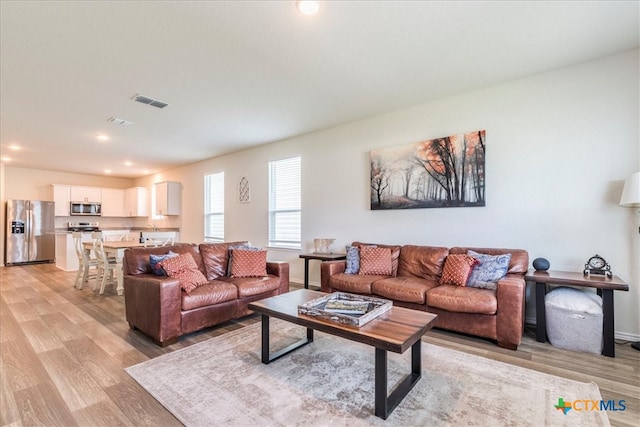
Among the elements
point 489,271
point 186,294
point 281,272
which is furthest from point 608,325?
point 186,294

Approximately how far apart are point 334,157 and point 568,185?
297 centimetres

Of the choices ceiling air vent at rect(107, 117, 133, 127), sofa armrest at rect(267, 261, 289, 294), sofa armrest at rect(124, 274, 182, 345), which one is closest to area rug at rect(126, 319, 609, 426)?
sofa armrest at rect(124, 274, 182, 345)

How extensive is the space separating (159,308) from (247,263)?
3.92 ft

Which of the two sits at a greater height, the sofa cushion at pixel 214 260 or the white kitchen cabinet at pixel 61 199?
the white kitchen cabinet at pixel 61 199

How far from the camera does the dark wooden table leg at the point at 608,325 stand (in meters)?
2.44

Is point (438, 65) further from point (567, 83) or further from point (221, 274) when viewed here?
point (221, 274)

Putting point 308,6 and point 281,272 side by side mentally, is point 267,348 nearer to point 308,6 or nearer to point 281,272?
point 281,272

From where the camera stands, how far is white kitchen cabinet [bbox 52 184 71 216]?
26.2 feet

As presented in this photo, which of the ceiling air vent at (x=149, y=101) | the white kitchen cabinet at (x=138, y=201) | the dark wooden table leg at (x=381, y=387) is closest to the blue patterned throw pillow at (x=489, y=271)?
the dark wooden table leg at (x=381, y=387)

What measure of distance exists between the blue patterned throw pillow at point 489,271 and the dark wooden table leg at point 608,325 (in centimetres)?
73

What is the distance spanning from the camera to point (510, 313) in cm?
256

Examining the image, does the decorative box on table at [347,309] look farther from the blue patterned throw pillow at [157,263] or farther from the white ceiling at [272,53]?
the white ceiling at [272,53]

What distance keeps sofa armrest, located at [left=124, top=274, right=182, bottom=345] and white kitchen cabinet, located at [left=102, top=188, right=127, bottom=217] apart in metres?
7.67

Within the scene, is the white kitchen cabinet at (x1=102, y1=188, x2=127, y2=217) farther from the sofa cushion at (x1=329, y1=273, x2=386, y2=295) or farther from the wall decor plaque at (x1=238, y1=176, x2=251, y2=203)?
the sofa cushion at (x1=329, y1=273, x2=386, y2=295)
